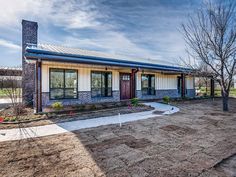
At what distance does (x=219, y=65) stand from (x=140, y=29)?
7829mm

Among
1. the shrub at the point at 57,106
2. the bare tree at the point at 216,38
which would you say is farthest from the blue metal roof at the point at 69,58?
the bare tree at the point at 216,38

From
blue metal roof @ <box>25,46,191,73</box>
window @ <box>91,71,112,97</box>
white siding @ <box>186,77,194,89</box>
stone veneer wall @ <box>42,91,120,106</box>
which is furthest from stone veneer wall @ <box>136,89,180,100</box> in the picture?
window @ <box>91,71,112,97</box>

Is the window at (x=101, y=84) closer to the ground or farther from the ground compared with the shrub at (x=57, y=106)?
farther from the ground

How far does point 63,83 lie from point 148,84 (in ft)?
30.0

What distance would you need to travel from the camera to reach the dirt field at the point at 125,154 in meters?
3.54

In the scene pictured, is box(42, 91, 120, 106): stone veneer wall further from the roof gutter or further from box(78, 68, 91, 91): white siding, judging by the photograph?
the roof gutter

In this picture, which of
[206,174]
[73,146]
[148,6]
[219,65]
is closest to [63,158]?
[73,146]

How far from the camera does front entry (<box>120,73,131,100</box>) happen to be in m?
15.5

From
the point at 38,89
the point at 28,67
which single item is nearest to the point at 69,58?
the point at 38,89

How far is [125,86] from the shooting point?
15.8 meters

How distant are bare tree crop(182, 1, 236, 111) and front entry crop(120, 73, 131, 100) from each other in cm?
618

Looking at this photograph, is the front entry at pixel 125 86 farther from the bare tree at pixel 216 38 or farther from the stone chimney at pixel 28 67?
the stone chimney at pixel 28 67

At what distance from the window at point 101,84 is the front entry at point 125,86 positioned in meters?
1.31

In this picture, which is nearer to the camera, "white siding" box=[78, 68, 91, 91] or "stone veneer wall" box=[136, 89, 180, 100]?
"white siding" box=[78, 68, 91, 91]
